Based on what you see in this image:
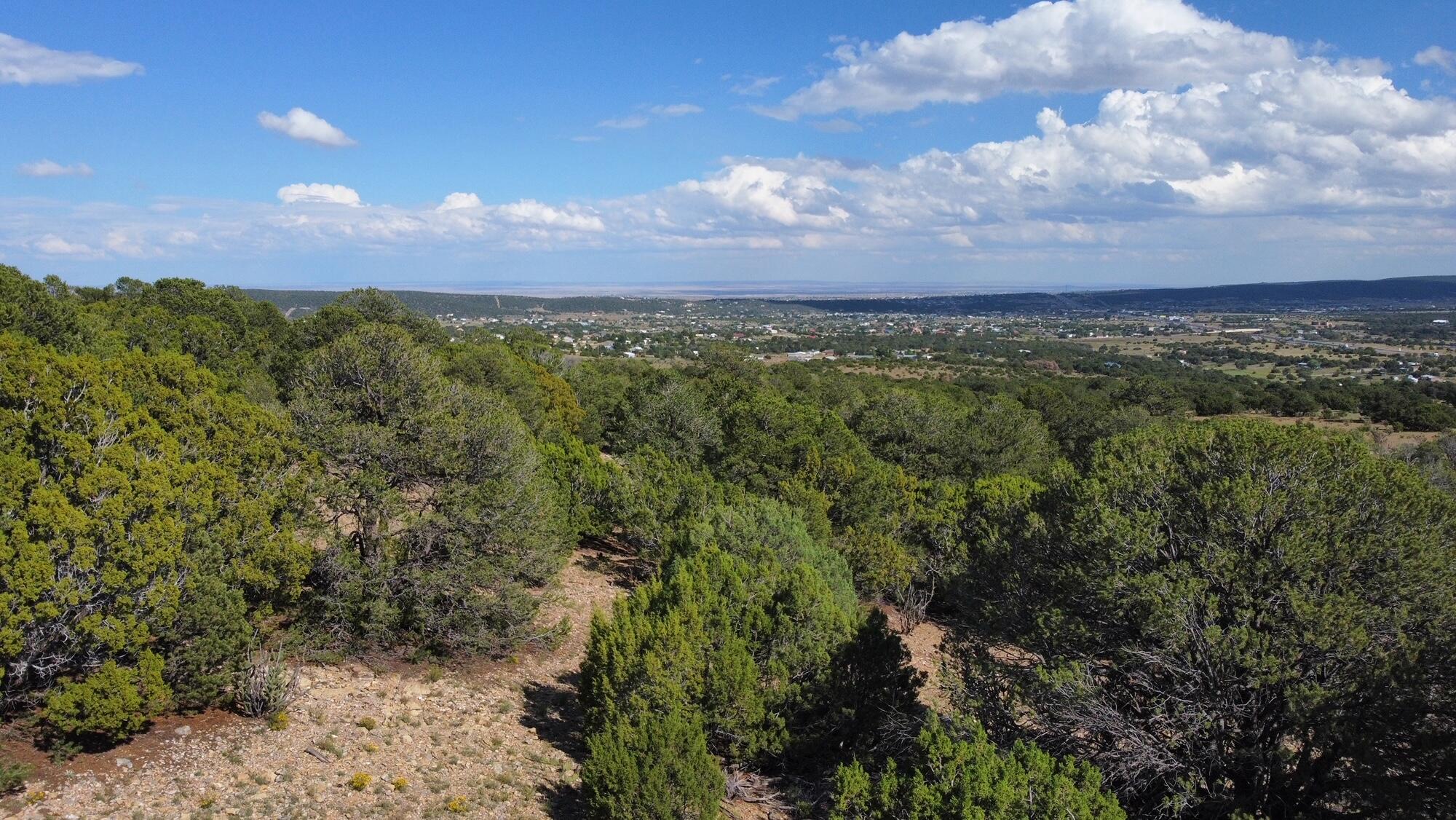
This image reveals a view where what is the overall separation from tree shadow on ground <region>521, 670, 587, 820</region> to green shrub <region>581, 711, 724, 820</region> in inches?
49.0

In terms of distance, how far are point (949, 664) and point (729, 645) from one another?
12.8 feet

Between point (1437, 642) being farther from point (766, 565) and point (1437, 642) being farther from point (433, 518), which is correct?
point (433, 518)

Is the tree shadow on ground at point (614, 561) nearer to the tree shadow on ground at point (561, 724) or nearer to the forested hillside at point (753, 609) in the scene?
the forested hillside at point (753, 609)

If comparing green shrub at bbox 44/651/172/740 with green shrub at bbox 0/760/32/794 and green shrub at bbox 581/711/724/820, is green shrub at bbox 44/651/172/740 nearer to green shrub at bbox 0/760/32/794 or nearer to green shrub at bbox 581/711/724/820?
green shrub at bbox 0/760/32/794

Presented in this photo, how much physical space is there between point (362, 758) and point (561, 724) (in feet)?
13.1

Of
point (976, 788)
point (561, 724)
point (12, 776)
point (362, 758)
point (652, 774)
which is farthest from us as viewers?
point (561, 724)

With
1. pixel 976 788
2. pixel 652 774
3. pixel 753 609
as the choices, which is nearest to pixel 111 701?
pixel 652 774

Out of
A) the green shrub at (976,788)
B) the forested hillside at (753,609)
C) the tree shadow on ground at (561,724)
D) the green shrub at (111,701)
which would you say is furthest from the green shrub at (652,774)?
the green shrub at (111,701)

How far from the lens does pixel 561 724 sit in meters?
15.0

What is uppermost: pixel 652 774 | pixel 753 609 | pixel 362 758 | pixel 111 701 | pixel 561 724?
pixel 111 701

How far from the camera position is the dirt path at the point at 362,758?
9.86m

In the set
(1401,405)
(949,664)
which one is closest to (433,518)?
(949,664)

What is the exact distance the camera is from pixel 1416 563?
9.98 metres

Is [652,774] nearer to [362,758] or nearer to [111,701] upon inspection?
[362,758]
